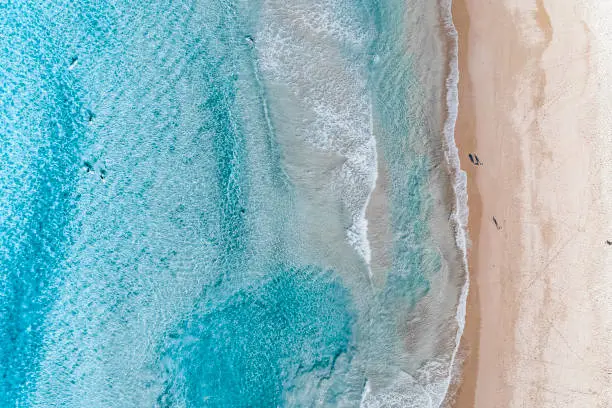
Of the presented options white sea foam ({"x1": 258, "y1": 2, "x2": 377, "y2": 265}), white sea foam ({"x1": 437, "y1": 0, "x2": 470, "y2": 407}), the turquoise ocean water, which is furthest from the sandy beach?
white sea foam ({"x1": 258, "y1": 2, "x2": 377, "y2": 265})

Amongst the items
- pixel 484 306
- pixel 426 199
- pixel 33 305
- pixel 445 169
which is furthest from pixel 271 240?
pixel 33 305

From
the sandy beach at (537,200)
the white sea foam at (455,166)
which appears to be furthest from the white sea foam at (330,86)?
the sandy beach at (537,200)

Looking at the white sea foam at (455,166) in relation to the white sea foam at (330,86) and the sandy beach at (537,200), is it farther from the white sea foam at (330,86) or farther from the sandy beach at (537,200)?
the white sea foam at (330,86)

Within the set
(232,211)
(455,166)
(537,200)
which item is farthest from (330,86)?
(537,200)

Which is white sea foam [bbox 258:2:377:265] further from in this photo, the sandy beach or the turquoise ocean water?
the sandy beach

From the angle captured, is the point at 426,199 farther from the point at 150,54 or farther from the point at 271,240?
the point at 150,54
